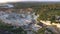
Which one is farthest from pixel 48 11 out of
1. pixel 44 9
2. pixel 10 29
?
pixel 10 29

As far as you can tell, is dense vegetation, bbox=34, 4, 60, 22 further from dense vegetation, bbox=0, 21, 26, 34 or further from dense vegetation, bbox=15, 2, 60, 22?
dense vegetation, bbox=0, 21, 26, 34

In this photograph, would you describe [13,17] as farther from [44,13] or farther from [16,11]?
[44,13]

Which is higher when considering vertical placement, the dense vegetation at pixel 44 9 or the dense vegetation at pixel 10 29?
the dense vegetation at pixel 44 9

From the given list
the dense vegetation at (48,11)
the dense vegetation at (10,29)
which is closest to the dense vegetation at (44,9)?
the dense vegetation at (48,11)

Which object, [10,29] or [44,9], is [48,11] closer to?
[44,9]

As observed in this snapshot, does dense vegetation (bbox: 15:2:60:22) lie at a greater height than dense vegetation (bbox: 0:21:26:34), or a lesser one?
greater

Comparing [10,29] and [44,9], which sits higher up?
[44,9]

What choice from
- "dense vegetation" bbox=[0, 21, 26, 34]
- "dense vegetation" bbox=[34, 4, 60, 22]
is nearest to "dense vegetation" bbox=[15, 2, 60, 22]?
"dense vegetation" bbox=[34, 4, 60, 22]

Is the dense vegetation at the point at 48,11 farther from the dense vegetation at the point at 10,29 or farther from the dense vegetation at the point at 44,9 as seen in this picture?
the dense vegetation at the point at 10,29

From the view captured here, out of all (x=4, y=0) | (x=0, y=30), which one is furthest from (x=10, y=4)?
(x=0, y=30)

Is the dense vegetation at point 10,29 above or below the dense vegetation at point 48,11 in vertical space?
below

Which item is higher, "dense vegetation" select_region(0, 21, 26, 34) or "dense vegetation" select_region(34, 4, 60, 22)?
"dense vegetation" select_region(34, 4, 60, 22)
